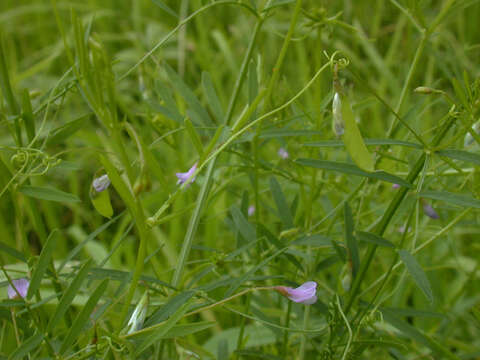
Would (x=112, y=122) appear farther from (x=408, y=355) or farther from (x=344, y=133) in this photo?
(x=408, y=355)

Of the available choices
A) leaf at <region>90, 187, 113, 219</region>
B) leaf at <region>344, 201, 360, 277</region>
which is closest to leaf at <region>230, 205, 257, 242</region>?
leaf at <region>344, 201, 360, 277</region>

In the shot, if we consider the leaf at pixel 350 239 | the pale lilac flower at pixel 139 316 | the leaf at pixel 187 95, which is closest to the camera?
the pale lilac flower at pixel 139 316

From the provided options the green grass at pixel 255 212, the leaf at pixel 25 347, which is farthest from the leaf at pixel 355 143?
the leaf at pixel 25 347

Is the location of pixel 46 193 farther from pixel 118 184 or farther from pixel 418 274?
pixel 418 274

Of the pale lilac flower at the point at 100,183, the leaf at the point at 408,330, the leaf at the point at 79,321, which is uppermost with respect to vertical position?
the pale lilac flower at the point at 100,183

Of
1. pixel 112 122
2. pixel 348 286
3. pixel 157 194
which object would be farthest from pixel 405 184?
pixel 157 194

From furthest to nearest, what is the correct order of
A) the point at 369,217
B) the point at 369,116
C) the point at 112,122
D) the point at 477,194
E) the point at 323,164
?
the point at 369,116 < the point at 369,217 < the point at 477,194 < the point at 323,164 < the point at 112,122

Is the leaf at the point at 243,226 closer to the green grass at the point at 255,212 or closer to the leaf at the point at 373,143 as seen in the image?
the green grass at the point at 255,212
